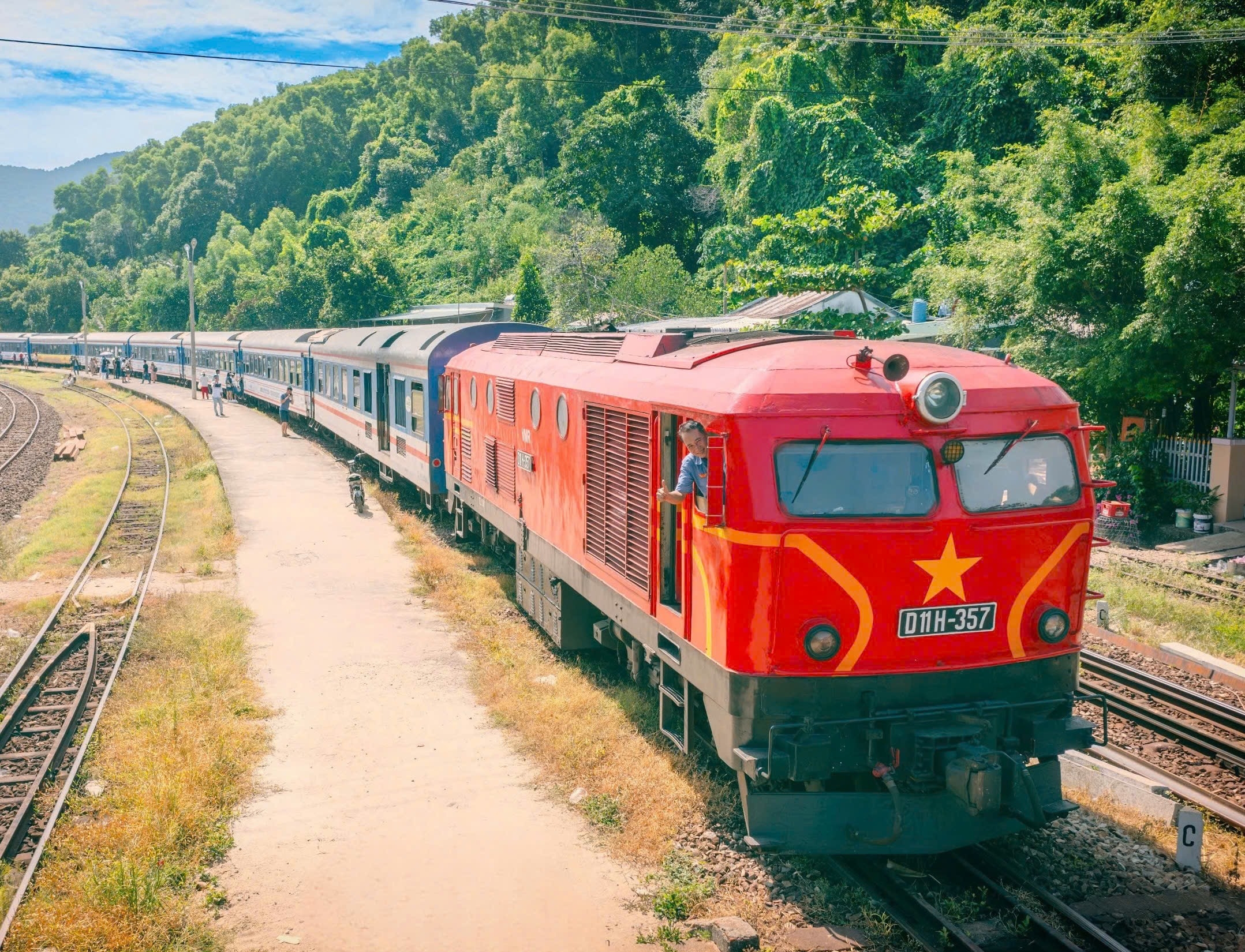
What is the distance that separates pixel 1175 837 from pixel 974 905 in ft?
6.26

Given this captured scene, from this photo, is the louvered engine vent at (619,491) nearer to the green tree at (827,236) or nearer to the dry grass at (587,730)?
the dry grass at (587,730)

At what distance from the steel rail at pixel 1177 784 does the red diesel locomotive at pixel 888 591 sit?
5.67ft

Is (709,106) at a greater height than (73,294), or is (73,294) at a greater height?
(709,106)

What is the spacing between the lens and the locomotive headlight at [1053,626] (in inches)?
267

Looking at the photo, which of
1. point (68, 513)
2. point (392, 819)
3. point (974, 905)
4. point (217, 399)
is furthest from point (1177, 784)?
point (217, 399)

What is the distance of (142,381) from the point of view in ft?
201

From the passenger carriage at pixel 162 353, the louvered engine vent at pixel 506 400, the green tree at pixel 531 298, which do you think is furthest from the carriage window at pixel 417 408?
the passenger carriage at pixel 162 353

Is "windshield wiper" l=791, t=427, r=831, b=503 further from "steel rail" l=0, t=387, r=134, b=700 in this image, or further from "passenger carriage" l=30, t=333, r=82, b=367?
"passenger carriage" l=30, t=333, r=82, b=367

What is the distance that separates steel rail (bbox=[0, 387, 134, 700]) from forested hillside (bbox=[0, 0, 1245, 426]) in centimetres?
1170

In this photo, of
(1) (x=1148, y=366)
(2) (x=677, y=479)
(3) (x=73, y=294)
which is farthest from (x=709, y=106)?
(3) (x=73, y=294)

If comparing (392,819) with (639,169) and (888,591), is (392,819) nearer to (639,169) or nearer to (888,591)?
(888,591)

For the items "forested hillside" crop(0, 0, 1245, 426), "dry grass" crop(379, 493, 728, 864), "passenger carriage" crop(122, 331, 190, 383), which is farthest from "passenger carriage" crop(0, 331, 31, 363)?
"dry grass" crop(379, 493, 728, 864)

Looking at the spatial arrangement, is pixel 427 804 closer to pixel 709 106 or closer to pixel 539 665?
pixel 539 665

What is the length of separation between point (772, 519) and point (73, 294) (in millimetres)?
107655
